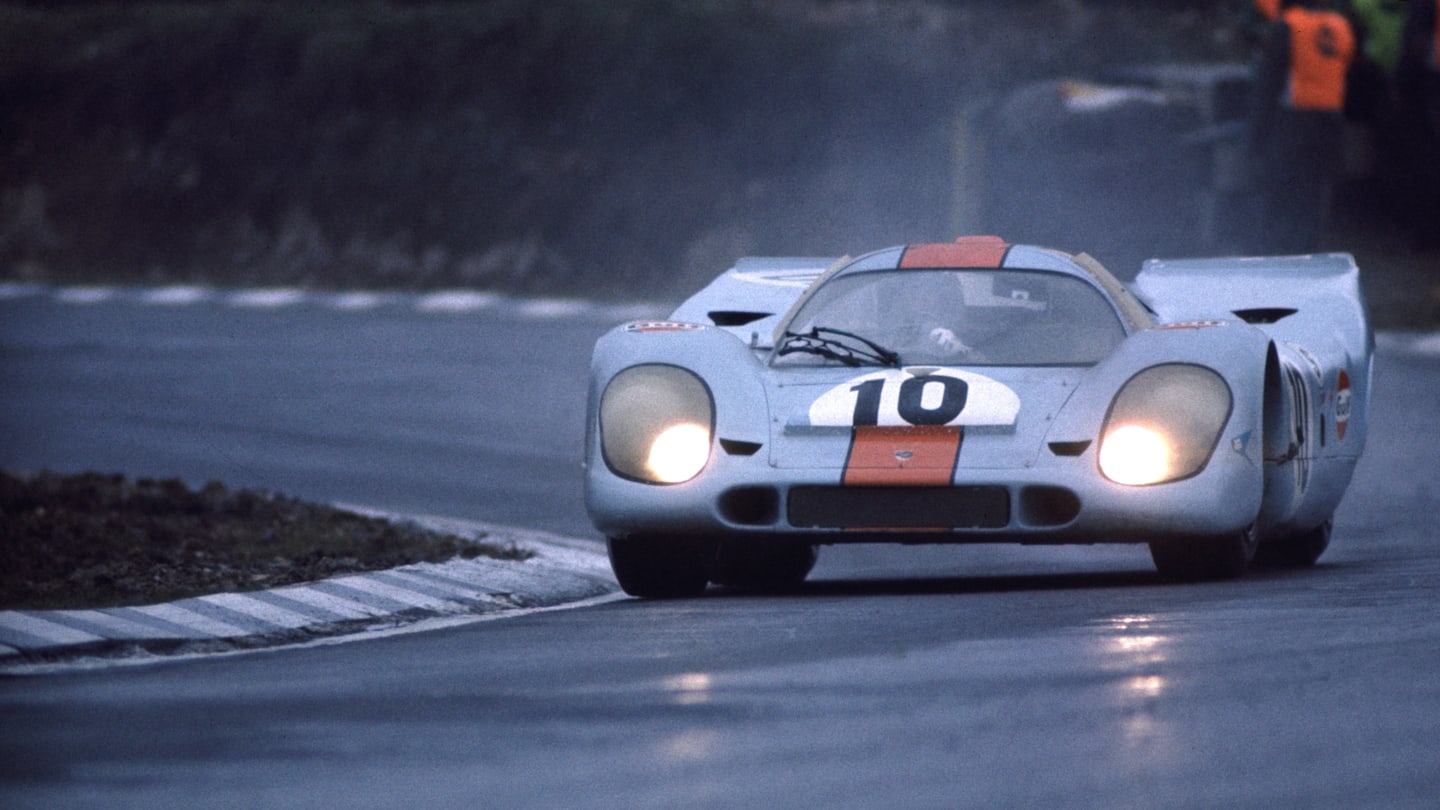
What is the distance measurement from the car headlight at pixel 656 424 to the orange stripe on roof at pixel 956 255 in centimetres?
116

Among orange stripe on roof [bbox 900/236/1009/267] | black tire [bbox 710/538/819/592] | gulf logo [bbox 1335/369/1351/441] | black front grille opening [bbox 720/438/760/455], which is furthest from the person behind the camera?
gulf logo [bbox 1335/369/1351/441]

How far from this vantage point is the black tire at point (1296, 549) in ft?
30.2

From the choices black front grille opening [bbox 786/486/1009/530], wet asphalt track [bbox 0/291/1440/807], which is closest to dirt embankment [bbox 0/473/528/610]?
wet asphalt track [bbox 0/291/1440/807]

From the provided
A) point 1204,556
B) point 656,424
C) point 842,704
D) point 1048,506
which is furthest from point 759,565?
point 842,704

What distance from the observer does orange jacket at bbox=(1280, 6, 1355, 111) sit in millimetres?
21906

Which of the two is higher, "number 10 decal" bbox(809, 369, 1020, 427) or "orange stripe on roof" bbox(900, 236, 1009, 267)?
"orange stripe on roof" bbox(900, 236, 1009, 267)

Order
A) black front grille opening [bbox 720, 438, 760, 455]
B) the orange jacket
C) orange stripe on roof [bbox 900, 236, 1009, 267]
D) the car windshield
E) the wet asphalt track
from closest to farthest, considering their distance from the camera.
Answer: the wet asphalt track
black front grille opening [bbox 720, 438, 760, 455]
the car windshield
orange stripe on roof [bbox 900, 236, 1009, 267]
the orange jacket

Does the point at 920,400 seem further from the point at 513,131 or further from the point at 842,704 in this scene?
the point at 513,131

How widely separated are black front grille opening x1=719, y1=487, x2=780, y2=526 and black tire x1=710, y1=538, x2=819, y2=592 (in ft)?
1.73

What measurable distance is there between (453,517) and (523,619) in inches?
163

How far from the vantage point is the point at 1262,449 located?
7.82 m

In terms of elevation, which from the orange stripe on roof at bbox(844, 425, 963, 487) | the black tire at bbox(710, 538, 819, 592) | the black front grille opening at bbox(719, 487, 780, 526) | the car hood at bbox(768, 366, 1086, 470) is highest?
the car hood at bbox(768, 366, 1086, 470)

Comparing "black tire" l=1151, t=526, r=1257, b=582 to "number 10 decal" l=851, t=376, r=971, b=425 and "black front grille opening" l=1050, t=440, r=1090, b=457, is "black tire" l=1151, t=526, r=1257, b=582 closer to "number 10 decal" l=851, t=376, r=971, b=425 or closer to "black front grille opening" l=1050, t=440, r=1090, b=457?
"black front grille opening" l=1050, t=440, r=1090, b=457

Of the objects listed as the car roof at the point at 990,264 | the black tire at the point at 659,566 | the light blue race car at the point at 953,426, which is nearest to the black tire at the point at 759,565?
the light blue race car at the point at 953,426
